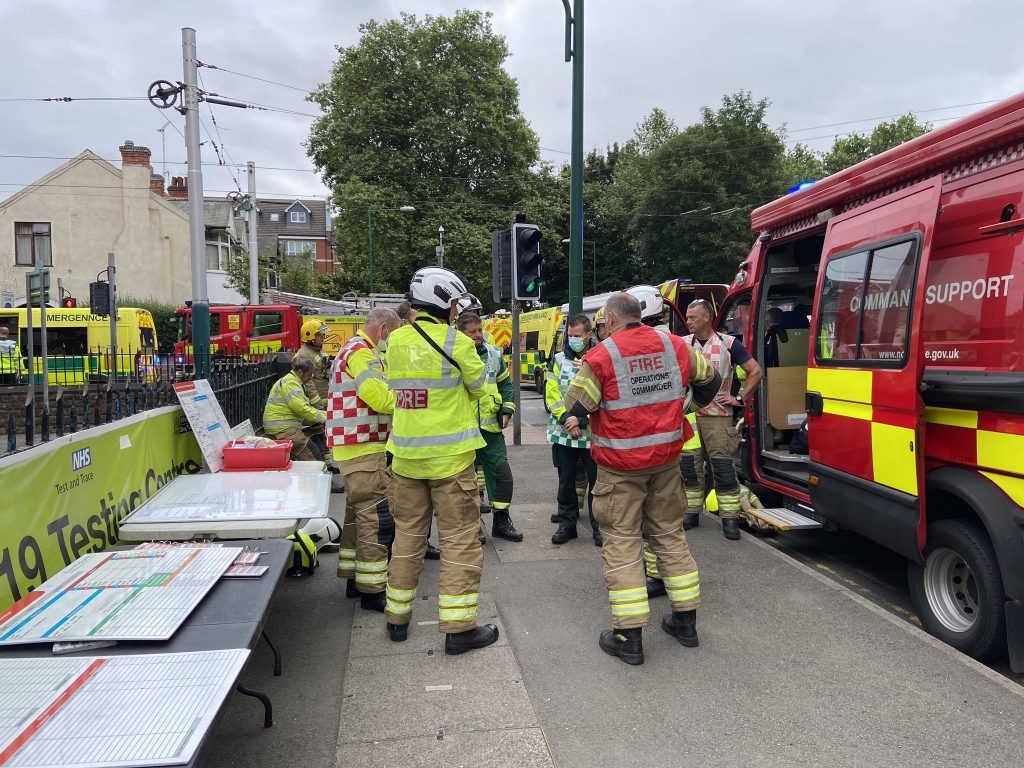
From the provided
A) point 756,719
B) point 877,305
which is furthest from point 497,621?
point 877,305

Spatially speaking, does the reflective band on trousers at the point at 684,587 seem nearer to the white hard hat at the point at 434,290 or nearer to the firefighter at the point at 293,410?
the white hard hat at the point at 434,290

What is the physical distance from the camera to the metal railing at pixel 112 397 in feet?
10.1

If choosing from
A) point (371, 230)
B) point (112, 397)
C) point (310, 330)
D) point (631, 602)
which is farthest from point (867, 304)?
point (371, 230)

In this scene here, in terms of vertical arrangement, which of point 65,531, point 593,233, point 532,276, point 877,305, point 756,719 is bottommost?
point 756,719

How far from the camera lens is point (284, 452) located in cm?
501

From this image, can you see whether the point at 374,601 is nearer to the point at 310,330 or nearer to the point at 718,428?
the point at 718,428

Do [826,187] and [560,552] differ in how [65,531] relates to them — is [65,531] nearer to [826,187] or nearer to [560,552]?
[560,552]

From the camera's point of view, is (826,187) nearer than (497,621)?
No

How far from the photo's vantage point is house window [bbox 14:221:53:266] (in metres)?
28.8

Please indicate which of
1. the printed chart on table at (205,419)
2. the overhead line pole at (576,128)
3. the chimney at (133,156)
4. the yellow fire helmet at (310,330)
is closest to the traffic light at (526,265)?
the overhead line pole at (576,128)

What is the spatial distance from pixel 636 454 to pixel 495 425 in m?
2.16

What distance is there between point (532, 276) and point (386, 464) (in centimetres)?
541

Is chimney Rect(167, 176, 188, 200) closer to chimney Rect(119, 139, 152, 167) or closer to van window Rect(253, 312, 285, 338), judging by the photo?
chimney Rect(119, 139, 152, 167)

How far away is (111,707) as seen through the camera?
1.95 meters
